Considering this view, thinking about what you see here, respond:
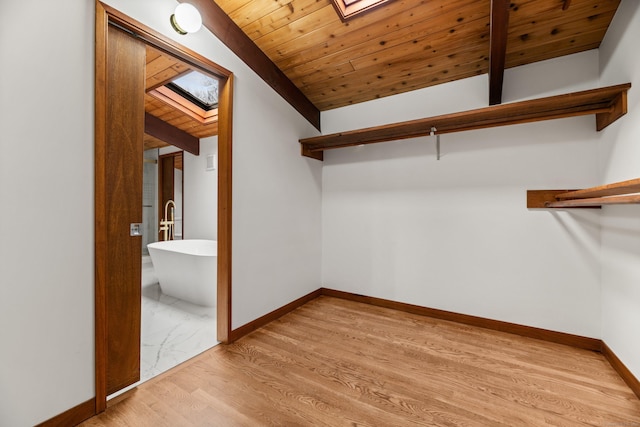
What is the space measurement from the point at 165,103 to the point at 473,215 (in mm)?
3772

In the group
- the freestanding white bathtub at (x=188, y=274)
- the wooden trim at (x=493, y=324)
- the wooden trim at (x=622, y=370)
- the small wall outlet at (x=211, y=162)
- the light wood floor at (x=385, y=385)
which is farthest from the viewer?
the small wall outlet at (x=211, y=162)

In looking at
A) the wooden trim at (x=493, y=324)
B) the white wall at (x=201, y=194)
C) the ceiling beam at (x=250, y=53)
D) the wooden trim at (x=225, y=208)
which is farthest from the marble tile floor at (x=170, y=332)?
the ceiling beam at (x=250, y=53)

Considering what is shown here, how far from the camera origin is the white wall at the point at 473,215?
6.87 ft

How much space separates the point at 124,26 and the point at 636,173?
3.01 m

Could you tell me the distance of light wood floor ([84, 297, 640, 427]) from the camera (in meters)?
1.39

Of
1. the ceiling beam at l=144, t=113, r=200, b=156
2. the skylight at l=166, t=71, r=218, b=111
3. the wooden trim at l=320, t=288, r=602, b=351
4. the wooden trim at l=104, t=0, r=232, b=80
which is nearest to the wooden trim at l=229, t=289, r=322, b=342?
the wooden trim at l=320, t=288, r=602, b=351

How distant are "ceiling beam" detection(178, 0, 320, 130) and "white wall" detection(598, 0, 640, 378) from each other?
247cm

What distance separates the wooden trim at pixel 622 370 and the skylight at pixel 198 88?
433 cm

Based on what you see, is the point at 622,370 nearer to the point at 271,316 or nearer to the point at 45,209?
the point at 271,316

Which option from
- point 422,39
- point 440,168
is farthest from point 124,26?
point 440,168

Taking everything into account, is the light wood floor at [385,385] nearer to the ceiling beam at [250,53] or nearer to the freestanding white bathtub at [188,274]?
the freestanding white bathtub at [188,274]

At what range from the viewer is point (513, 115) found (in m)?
2.13

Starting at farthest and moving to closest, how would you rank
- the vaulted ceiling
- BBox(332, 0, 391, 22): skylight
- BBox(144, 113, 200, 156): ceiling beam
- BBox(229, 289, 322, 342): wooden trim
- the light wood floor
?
BBox(144, 113, 200, 156): ceiling beam
BBox(229, 289, 322, 342): wooden trim
BBox(332, 0, 391, 22): skylight
the vaulted ceiling
the light wood floor

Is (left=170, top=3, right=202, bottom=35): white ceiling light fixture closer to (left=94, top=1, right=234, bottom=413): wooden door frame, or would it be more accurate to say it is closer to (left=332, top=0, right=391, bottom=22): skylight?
(left=94, top=1, right=234, bottom=413): wooden door frame
